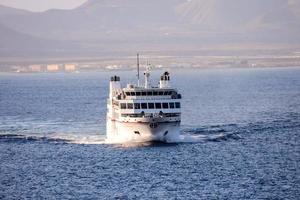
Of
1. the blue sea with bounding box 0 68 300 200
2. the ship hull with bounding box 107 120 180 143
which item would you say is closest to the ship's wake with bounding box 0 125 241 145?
the ship hull with bounding box 107 120 180 143

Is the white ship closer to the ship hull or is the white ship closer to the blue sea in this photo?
the ship hull

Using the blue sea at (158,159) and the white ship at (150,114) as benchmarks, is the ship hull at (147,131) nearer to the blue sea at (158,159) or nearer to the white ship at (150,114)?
the white ship at (150,114)

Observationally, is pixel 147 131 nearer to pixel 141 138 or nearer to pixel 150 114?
pixel 141 138

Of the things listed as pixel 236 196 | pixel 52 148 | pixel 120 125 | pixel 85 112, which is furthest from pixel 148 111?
pixel 85 112

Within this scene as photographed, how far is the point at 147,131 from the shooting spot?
327 feet

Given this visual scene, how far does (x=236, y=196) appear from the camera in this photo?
74.4m

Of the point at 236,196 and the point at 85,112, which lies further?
the point at 85,112

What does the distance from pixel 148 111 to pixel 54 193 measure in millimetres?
24681

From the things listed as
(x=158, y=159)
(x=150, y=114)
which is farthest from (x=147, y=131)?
(x=158, y=159)

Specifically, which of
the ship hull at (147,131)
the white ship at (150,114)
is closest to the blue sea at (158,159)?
the ship hull at (147,131)

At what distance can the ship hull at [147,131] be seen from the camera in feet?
326

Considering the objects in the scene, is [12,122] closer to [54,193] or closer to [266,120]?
[266,120]

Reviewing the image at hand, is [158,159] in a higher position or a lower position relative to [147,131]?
lower

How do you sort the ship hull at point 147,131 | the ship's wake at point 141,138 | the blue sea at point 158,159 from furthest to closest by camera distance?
the ship's wake at point 141,138
the ship hull at point 147,131
the blue sea at point 158,159
